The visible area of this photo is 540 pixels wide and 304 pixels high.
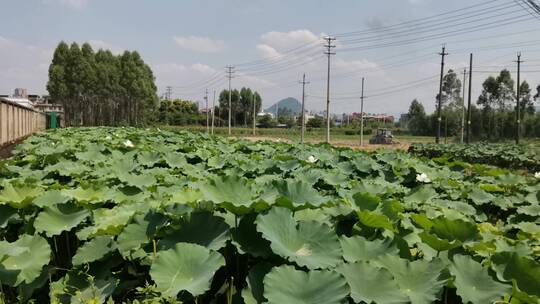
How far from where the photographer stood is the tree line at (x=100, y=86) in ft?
124

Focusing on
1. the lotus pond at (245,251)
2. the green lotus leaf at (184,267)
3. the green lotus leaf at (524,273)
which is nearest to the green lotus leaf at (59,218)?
the lotus pond at (245,251)

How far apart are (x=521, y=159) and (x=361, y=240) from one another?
19.8 m

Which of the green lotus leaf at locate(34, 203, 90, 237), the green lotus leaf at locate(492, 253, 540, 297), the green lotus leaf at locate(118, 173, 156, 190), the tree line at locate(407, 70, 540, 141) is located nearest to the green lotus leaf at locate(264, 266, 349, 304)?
the green lotus leaf at locate(492, 253, 540, 297)

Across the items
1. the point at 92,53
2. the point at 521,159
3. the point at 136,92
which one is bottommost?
the point at 521,159

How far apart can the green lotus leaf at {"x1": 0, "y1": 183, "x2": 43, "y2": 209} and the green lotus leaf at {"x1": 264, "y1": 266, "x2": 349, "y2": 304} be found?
5.27ft

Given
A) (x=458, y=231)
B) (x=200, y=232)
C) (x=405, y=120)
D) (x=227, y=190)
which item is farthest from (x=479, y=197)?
(x=405, y=120)

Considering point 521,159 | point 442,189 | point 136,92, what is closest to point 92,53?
point 136,92

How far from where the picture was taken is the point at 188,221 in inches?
79.7

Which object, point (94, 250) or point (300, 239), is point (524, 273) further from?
point (94, 250)

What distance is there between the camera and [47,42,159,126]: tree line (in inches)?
1483

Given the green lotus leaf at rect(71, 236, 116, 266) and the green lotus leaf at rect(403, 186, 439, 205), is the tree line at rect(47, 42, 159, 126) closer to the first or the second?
the green lotus leaf at rect(403, 186, 439, 205)

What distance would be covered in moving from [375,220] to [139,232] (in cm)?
101

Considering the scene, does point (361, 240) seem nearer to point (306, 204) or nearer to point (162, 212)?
point (306, 204)

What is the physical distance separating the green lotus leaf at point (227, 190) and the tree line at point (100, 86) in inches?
1457
